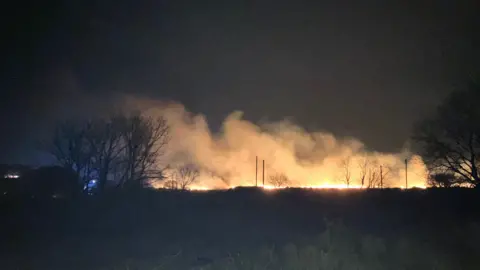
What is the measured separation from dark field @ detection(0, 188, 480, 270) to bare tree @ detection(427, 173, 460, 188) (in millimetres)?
24218

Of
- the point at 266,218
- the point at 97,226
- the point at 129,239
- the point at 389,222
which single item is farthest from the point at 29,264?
the point at 389,222

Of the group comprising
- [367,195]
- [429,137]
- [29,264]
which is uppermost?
[429,137]

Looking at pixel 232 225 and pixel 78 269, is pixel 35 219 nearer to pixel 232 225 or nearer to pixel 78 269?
pixel 232 225

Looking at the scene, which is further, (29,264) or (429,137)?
(429,137)

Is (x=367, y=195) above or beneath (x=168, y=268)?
above

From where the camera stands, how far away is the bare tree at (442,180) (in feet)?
157

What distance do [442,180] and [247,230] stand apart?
1379 inches

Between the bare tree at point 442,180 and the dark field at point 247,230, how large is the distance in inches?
953

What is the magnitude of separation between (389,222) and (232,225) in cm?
664

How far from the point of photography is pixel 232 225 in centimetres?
2166

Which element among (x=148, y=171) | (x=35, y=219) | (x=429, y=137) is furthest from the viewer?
(x=148, y=171)

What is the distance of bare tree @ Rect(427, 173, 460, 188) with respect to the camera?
157 ft

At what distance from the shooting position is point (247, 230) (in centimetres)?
2034

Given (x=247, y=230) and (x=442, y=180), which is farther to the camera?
(x=442, y=180)
